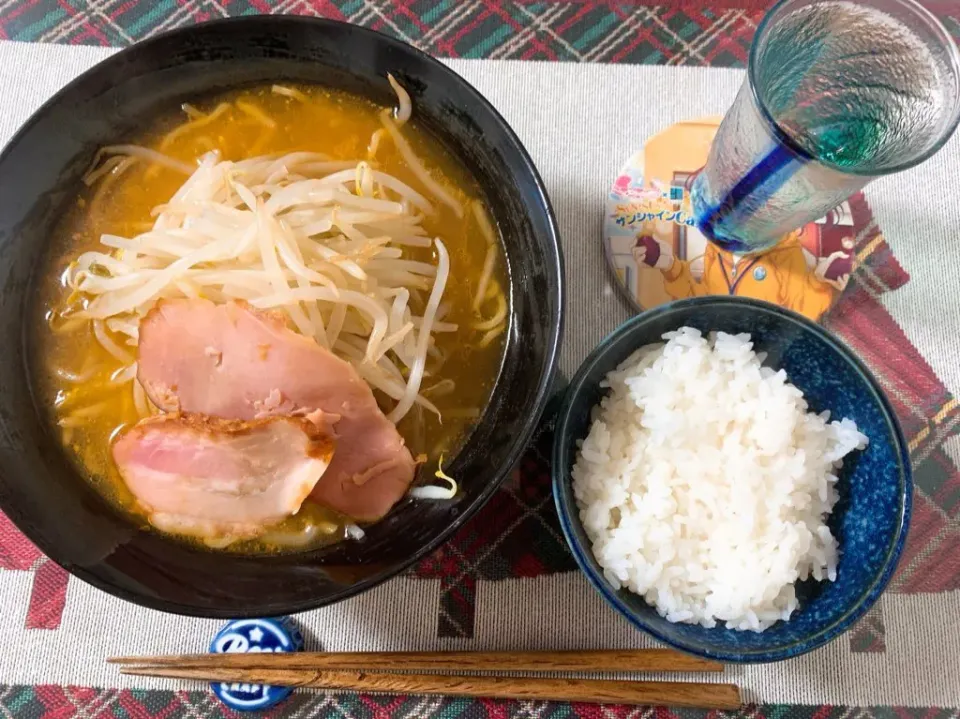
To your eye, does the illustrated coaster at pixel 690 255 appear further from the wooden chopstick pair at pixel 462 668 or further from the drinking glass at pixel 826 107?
the wooden chopstick pair at pixel 462 668

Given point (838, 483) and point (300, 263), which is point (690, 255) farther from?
point (300, 263)

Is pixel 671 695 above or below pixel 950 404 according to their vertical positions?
below

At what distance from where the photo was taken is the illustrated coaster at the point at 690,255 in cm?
133

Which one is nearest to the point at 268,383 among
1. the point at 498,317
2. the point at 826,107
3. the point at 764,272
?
the point at 498,317

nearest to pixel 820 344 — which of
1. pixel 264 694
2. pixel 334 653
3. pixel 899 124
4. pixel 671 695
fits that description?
pixel 899 124

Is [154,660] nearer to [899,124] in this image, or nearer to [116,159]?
[116,159]

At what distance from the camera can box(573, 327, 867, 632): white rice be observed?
1113mm

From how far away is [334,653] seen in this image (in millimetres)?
1227

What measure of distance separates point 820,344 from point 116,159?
1.21m

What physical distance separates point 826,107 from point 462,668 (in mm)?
1145

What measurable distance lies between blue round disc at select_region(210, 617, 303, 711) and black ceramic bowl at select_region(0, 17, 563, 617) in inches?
8.2

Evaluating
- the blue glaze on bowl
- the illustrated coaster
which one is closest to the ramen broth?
the blue glaze on bowl

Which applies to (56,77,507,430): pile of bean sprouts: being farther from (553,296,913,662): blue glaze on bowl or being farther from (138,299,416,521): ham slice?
(553,296,913,662): blue glaze on bowl

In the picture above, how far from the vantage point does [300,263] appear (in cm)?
111
